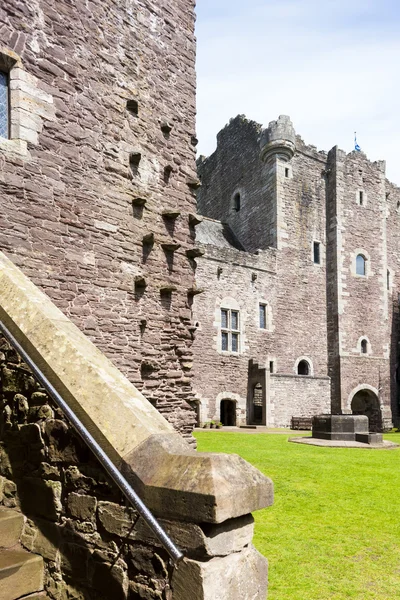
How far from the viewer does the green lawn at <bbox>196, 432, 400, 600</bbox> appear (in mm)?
4164

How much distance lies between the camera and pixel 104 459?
2789mm

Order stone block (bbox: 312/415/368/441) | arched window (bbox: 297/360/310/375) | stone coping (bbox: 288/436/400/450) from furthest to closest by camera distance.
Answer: arched window (bbox: 297/360/310/375) → stone block (bbox: 312/415/368/441) → stone coping (bbox: 288/436/400/450)

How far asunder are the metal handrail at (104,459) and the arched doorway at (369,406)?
94.0 feet

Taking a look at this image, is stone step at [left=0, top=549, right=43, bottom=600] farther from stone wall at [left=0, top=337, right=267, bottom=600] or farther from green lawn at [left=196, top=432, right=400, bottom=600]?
green lawn at [left=196, top=432, right=400, bottom=600]

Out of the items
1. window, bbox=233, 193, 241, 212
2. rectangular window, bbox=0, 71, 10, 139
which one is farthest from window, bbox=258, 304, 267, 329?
rectangular window, bbox=0, 71, 10, 139

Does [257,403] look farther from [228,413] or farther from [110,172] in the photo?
[110,172]

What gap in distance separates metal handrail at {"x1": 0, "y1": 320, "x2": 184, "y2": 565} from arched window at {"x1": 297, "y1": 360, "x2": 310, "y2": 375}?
25.4 m

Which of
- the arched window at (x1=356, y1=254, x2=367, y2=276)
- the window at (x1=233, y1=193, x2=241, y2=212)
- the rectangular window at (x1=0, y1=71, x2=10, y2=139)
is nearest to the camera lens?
the rectangular window at (x1=0, y1=71, x2=10, y2=139)

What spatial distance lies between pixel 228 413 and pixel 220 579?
893 inches

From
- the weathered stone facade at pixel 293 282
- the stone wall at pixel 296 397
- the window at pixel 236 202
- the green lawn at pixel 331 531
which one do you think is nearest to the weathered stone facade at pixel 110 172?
the green lawn at pixel 331 531

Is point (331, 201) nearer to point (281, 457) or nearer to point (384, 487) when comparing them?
point (281, 457)

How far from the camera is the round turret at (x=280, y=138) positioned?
1078 inches

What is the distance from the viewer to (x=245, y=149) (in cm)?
3061

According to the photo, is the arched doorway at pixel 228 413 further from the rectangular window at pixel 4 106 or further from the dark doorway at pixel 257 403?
the rectangular window at pixel 4 106
